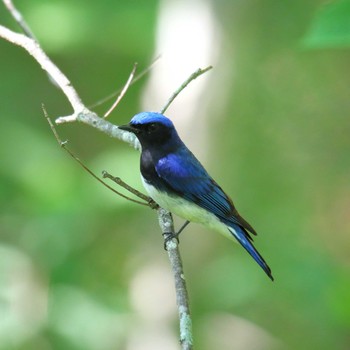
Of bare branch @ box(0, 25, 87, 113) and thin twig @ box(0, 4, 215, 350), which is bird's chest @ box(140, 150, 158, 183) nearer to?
thin twig @ box(0, 4, 215, 350)

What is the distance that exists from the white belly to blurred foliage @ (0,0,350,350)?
3.44ft

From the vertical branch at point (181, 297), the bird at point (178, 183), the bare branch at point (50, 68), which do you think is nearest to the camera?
the vertical branch at point (181, 297)

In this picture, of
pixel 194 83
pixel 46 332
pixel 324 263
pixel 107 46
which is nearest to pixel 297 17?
pixel 107 46

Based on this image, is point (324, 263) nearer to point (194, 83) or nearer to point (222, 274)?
point (222, 274)

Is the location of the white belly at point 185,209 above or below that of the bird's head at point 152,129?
below

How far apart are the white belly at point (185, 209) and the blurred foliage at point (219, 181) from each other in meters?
1.05

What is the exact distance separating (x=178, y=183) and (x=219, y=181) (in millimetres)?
3088

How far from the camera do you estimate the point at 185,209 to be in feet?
12.9

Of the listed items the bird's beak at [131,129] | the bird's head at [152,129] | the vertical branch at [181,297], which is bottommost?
the vertical branch at [181,297]

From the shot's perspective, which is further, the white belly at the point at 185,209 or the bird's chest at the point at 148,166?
the bird's chest at the point at 148,166

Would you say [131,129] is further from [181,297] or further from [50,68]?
[181,297]

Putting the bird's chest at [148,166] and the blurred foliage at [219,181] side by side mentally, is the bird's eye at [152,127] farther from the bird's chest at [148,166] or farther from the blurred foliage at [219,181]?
the blurred foliage at [219,181]

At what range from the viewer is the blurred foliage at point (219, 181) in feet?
17.2

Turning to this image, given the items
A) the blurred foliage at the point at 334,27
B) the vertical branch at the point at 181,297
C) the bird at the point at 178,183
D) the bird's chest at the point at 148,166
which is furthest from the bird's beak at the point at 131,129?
the blurred foliage at the point at 334,27
